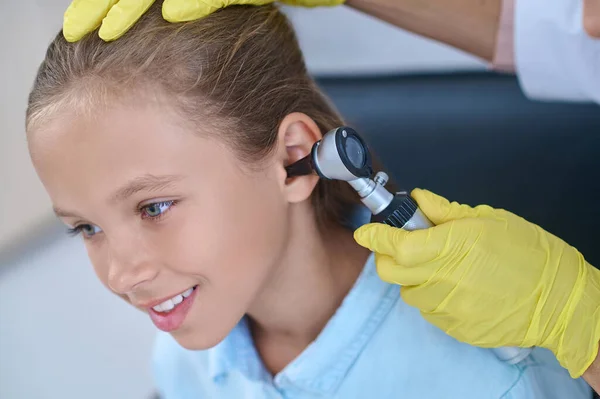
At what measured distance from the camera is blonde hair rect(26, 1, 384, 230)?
0.95 meters

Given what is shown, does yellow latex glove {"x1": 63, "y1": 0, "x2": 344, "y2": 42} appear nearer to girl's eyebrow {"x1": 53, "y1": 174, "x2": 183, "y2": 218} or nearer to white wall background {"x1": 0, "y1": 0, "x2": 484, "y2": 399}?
girl's eyebrow {"x1": 53, "y1": 174, "x2": 183, "y2": 218}

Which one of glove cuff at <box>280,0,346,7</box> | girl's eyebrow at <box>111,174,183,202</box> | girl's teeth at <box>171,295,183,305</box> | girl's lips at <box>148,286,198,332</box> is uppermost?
glove cuff at <box>280,0,346,7</box>

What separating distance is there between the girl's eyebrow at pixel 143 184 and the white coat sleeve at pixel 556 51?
0.70m

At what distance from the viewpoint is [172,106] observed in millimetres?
947

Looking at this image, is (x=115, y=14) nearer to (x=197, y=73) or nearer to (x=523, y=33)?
(x=197, y=73)

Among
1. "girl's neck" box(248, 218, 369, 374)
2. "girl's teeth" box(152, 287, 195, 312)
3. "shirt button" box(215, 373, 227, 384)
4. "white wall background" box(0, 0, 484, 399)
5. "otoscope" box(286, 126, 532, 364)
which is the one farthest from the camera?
"white wall background" box(0, 0, 484, 399)

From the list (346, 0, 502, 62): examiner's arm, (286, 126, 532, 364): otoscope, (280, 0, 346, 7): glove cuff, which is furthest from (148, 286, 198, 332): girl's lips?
(346, 0, 502, 62): examiner's arm

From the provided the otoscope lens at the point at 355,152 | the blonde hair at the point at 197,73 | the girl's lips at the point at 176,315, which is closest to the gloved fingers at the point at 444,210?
the otoscope lens at the point at 355,152

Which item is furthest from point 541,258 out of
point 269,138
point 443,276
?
point 269,138

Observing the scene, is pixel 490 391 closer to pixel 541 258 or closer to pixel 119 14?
pixel 541 258

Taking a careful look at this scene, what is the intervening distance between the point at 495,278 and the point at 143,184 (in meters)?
0.46

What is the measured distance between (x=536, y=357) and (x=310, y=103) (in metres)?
0.51

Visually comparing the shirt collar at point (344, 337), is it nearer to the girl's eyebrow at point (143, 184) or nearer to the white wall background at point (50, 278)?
the girl's eyebrow at point (143, 184)

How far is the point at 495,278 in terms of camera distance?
911mm
